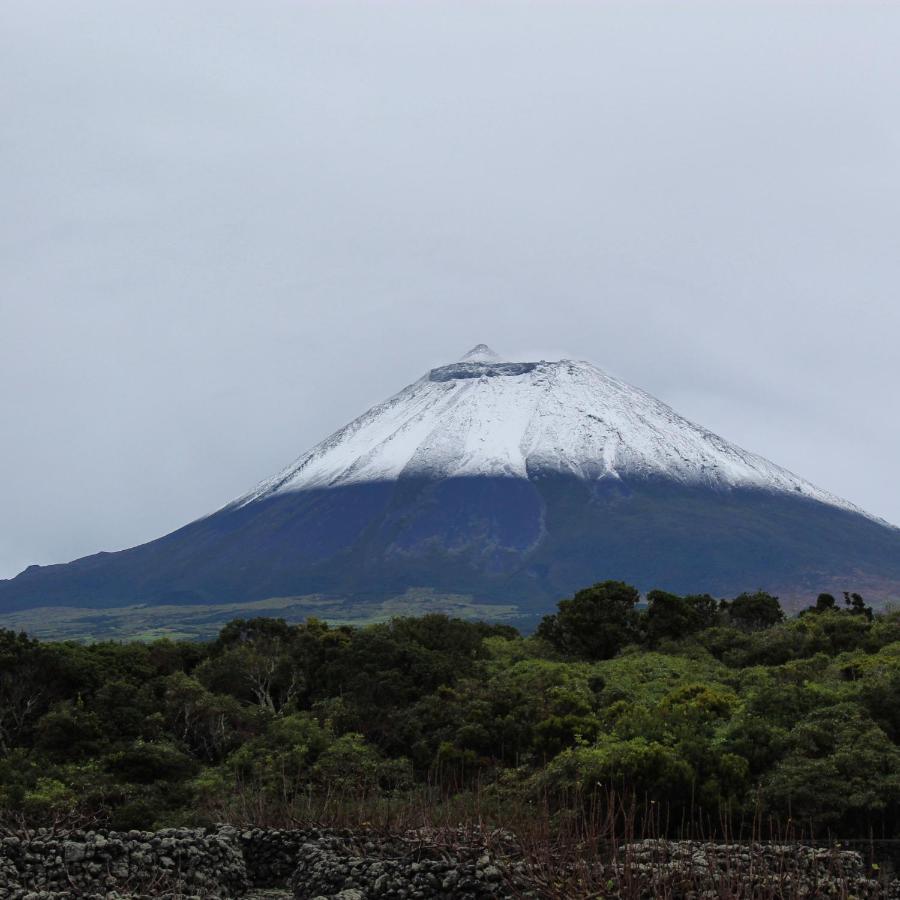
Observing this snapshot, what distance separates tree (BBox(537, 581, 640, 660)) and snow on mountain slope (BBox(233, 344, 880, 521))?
124m

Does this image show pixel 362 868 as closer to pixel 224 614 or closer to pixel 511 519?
pixel 224 614

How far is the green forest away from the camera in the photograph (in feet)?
58.9

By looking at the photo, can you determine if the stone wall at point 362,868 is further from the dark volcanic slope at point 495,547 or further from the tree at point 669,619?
the dark volcanic slope at point 495,547

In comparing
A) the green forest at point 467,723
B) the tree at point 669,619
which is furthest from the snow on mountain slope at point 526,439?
the green forest at point 467,723

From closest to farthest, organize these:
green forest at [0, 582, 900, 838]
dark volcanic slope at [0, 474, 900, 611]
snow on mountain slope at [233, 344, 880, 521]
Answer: green forest at [0, 582, 900, 838], dark volcanic slope at [0, 474, 900, 611], snow on mountain slope at [233, 344, 880, 521]

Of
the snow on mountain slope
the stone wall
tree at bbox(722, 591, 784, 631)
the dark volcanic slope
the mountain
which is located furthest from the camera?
the snow on mountain slope

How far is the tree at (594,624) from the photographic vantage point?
32.9m

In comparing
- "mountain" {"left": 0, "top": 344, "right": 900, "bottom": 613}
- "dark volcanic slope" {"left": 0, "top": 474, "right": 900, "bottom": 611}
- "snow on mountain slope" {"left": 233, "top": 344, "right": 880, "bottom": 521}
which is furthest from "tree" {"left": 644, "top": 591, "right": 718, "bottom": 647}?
"snow on mountain slope" {"left": 233, "top": 344, "right": 880, "bottom": 521}

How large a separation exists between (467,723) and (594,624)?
34.1 feet

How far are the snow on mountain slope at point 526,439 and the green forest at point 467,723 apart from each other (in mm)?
128163

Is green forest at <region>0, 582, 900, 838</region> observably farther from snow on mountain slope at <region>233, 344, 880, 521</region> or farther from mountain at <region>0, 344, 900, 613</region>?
snow on mountain slope at <region>233, 344, 880, 521</region>

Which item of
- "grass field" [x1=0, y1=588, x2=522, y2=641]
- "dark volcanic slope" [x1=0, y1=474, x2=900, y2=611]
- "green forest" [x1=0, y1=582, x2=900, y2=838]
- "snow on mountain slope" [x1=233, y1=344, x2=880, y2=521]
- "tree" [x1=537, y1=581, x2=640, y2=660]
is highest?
"snow on mountain slope" [x1=233, y1=344, x2=880, y2=521]

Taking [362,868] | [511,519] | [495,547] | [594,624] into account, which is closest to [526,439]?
[511,519]

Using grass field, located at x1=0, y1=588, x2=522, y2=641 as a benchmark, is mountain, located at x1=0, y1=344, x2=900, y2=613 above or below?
above
